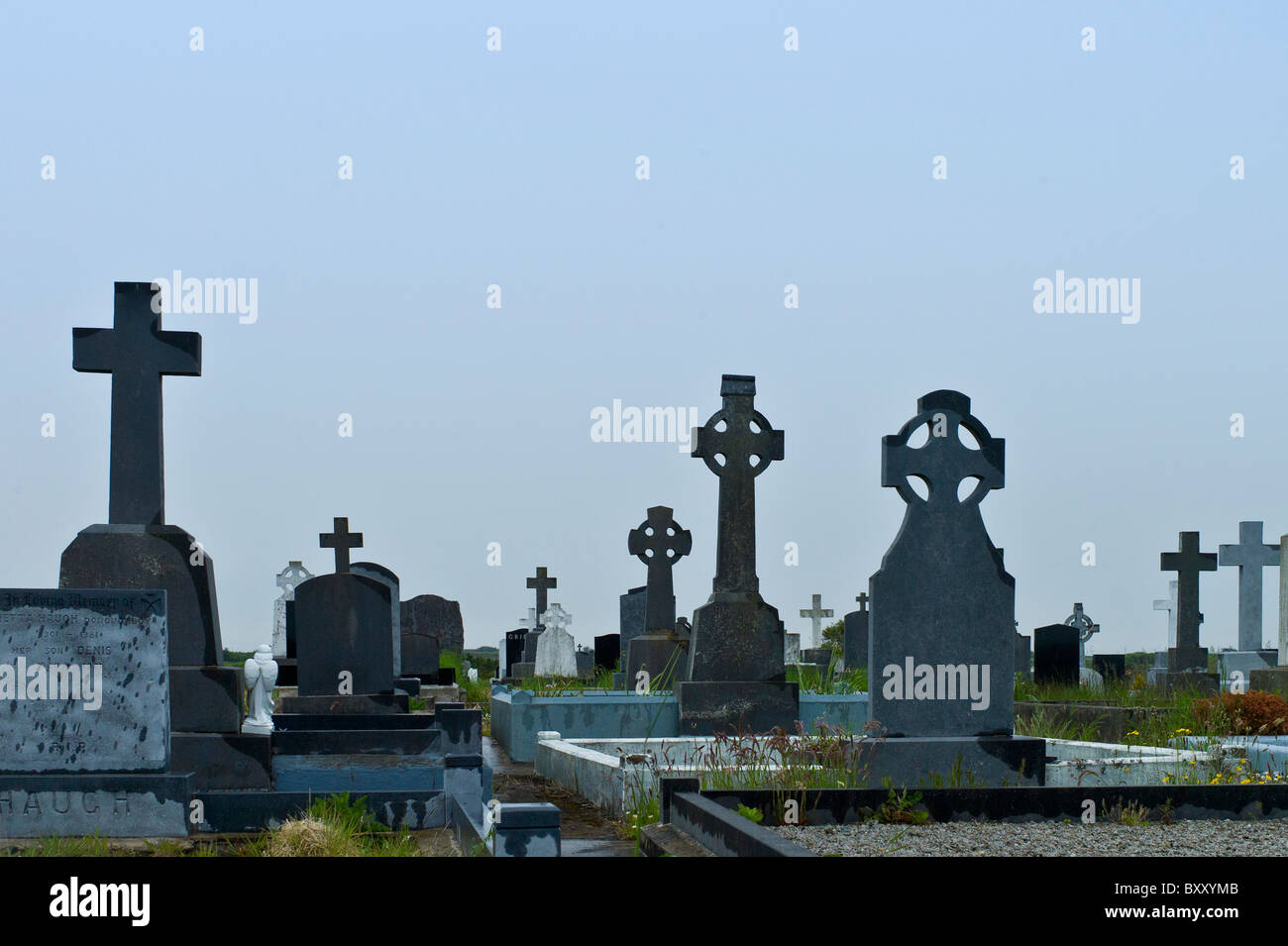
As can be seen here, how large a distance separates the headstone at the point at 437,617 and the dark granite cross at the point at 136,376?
17.4 metres

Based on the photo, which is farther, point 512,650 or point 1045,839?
point 512,650

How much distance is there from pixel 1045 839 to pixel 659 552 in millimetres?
11790

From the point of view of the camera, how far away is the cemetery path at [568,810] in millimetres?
7652

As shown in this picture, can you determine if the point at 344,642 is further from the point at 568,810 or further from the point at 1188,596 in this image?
the point at 1188,596

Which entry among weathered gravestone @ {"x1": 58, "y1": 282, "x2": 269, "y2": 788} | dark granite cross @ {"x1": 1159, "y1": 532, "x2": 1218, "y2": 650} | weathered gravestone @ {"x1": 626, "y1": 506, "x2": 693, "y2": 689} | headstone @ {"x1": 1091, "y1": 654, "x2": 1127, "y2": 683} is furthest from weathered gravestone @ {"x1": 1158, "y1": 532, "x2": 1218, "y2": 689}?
weathered gravestone @ {"x1": 58, "y1": 282, "x2": 269, "y2": 788}

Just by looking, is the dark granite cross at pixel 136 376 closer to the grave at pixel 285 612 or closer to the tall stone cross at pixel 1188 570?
the grave at pixel 285 612

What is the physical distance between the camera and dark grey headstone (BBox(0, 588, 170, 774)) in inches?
302

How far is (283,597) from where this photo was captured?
26.3m

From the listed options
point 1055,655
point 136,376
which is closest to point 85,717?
point 136,376

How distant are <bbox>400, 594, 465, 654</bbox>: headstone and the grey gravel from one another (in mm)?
21586

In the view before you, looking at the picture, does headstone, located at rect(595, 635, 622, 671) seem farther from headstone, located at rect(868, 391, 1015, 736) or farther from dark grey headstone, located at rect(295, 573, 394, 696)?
headstone, located at rect(868, 391, 1015, 736)

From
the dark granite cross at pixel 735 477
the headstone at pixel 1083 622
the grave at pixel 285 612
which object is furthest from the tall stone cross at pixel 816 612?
the dark granite cross at pixel 735 477
